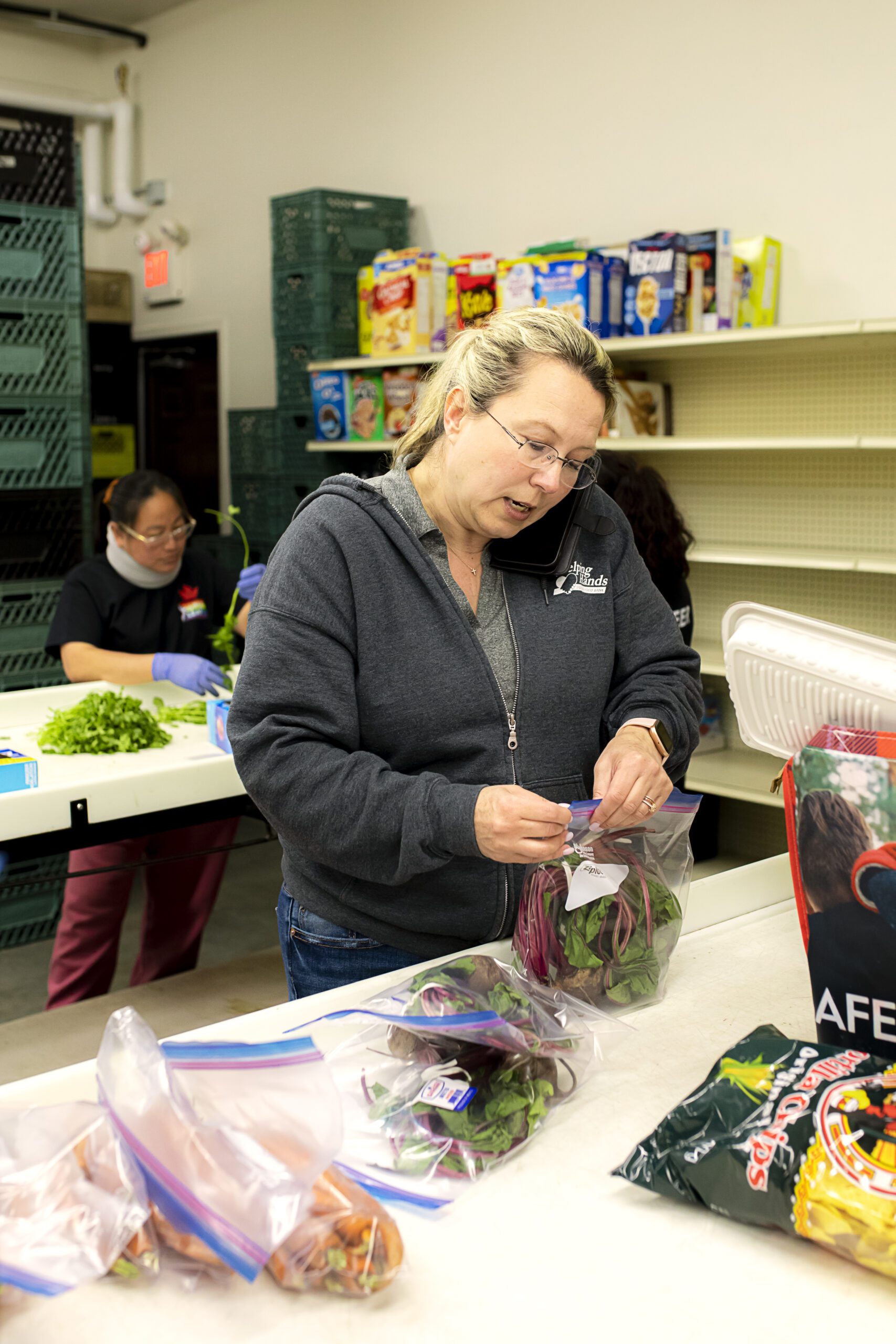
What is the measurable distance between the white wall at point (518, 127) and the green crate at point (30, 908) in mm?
3267

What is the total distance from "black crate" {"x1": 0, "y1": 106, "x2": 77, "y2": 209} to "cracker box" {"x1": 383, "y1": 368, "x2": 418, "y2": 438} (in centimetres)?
141

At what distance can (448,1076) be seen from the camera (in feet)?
3.38

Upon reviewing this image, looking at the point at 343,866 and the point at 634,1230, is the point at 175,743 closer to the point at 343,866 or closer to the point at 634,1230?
the point at 343,866

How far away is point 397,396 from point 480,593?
3638mm

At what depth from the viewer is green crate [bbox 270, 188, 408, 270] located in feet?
17.4

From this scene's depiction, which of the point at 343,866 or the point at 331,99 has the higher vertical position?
the point at 331,99

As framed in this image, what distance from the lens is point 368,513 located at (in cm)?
150

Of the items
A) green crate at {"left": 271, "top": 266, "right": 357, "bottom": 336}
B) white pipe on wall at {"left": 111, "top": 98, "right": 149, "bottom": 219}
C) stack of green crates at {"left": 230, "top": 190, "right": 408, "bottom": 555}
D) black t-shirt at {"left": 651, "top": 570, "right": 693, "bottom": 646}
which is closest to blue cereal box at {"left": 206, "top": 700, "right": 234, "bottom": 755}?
black t-shirt at {"left": 651, "top": 570, "right": 693, "bottom": 646}

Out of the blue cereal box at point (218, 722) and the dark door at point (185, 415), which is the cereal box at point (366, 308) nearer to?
the dark door at point (185, 415)

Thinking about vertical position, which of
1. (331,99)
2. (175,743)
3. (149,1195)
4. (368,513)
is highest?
(331,99)

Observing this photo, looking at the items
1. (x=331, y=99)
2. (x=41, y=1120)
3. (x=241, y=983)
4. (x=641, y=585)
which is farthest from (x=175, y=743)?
(x=331, y=99)

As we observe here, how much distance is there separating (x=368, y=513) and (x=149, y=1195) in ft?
2.90

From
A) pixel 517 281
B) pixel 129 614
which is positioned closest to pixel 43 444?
pixel 129 614

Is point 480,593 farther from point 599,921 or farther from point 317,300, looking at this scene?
point 317,300
